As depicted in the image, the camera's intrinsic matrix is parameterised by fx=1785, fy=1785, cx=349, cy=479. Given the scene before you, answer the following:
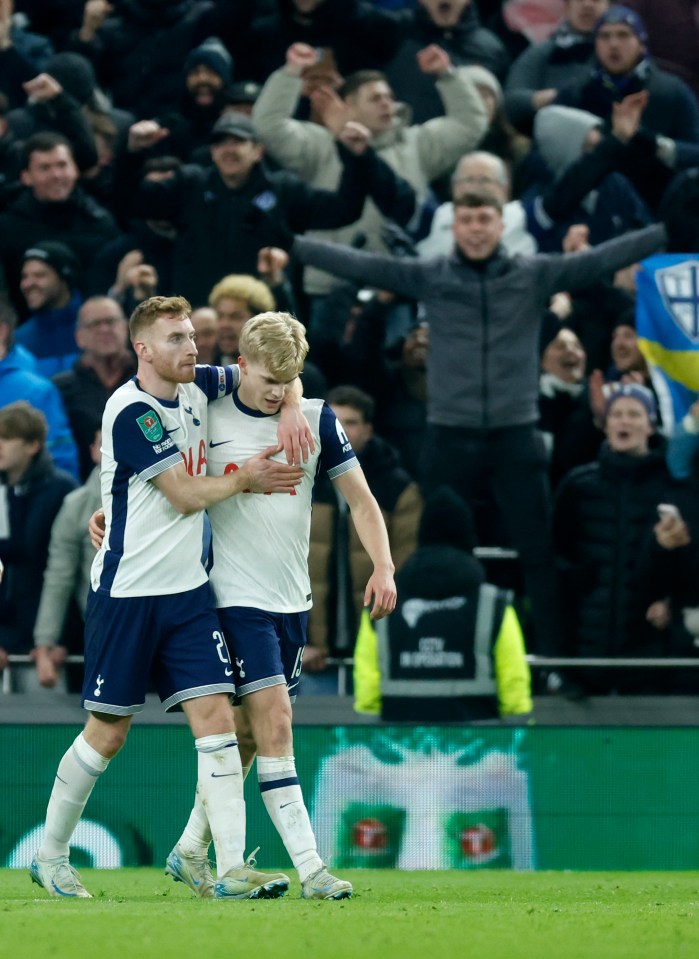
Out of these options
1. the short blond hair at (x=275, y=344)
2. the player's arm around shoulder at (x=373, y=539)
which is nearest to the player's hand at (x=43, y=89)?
the short blond hair at (x=275, y=344)

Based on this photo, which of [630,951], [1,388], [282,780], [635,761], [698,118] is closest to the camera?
[630,951]

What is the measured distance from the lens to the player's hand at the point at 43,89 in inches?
479

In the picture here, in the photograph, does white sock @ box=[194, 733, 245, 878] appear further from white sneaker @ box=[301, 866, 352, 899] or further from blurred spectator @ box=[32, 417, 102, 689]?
blurred spectator @ box=[32, 417, 102, 689]

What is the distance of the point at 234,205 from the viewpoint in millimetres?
11492

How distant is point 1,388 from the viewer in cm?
1097

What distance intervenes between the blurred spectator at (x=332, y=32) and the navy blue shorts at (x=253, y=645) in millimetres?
7406

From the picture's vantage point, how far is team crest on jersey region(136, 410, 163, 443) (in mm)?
6227

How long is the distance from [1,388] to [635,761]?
450cm

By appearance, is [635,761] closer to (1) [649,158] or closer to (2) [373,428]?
(2) [373,428]

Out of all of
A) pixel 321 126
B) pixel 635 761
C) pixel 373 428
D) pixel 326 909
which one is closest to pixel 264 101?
pixel 321 126

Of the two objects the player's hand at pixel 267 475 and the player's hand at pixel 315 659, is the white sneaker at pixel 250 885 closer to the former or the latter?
the player's hand at pixel 267 475

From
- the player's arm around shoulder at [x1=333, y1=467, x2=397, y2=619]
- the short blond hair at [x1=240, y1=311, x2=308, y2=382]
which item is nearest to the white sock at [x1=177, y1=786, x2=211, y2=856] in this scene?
the player's arm around shoulder at [x1=333, y1=467, x2=397, y2=619]

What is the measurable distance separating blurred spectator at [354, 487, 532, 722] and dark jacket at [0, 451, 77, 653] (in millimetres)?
2128

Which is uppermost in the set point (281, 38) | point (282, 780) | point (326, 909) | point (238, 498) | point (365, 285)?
point (281, 38)
